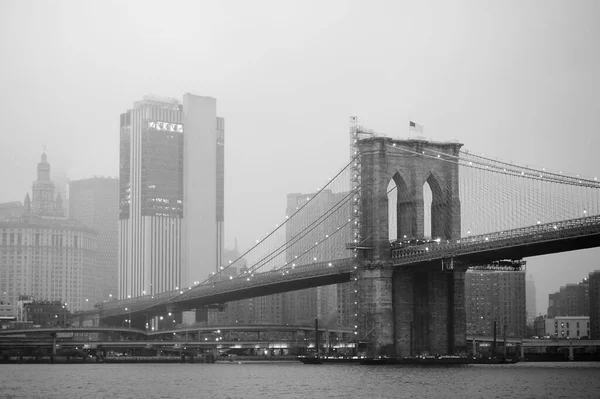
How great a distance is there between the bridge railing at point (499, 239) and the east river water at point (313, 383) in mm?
9633

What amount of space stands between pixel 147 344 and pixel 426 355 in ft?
145

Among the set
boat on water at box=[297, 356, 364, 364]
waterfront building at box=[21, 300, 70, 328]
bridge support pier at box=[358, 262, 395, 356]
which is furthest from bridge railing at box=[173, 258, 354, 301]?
waterfront building at box=[21, 300, 70, 328]

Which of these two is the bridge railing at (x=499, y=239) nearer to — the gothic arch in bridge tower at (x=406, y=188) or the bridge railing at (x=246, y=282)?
the gothic arch in bridge tower at (x=406, y=188)

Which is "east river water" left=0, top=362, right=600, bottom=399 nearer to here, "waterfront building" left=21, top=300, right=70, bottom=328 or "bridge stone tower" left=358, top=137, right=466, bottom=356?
"bridge stone tower" left=358, top=137, right=466, bottom=356

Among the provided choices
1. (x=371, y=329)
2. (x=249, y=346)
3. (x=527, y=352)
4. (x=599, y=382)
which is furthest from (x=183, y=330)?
(x=599, y=382)

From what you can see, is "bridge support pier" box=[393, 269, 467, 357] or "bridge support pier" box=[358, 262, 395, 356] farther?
"bridge support pier" box=[393, 269, 467, 357]

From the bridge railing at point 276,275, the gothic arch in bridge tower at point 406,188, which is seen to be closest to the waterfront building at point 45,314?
the bridge railing at point 276,275

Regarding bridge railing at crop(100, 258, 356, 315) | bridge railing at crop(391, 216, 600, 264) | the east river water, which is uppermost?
bridge railing at crop(391, 216, 600, 264)

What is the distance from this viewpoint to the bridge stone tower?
333ft

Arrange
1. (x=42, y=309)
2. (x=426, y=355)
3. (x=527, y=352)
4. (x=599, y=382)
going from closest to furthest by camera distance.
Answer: (x=599, y=382), (x=426, y=355), (x=527, y=352), (x=42, y=309)

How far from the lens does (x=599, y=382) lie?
265 ft

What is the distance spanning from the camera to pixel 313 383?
266 ft

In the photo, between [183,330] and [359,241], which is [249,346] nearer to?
[183,330]

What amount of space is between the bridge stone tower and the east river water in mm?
4260
